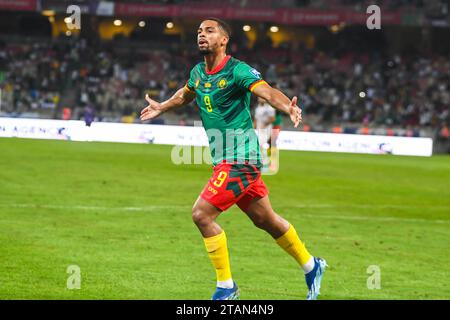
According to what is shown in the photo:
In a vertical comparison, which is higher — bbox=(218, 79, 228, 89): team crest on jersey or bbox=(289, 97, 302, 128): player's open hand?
bbox=(218, 79, 228, 89): team crest on jersey

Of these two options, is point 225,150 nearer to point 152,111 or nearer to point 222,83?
point 222,83

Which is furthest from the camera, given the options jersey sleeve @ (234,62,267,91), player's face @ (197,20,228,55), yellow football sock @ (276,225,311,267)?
yellow football sock @ (276,225,311,267)

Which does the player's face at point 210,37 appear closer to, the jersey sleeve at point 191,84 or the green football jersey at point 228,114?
the green football jersey at point 228,114

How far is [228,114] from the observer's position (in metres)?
8.87

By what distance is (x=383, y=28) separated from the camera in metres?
52.4

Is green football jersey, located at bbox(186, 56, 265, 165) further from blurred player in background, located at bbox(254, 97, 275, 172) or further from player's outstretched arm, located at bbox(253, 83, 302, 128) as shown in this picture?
blurred player in background, located at bbox(254, 97, 275, 172)

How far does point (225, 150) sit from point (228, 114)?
1.14ft

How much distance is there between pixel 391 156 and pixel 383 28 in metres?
17.7

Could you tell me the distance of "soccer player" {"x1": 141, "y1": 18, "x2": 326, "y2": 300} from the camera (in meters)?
8.71

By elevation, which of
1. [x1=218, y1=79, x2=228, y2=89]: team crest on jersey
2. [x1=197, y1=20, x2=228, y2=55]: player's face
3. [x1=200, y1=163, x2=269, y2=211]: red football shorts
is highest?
[x1=197, y1=20, x2=228, y2=55]: player's face

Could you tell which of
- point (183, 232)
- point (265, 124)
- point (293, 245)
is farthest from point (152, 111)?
point (265, 124)

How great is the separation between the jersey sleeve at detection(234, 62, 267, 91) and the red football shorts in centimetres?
78

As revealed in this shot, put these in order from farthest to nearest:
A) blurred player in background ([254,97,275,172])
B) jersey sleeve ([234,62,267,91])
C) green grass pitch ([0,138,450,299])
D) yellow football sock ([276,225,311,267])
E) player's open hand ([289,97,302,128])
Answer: blurred player in background ([254,97,275,172]), green grass pitch ([0,138,450,299]), yellow football sock ([276,225,311,267]), jersey sleeve ([234,62,267,91]), player's open hand ([289,97,302,128])

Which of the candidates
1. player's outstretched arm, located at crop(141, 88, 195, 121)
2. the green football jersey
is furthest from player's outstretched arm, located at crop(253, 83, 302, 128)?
player's outstretched arm, located at crop(141, 88, 195, 121)
